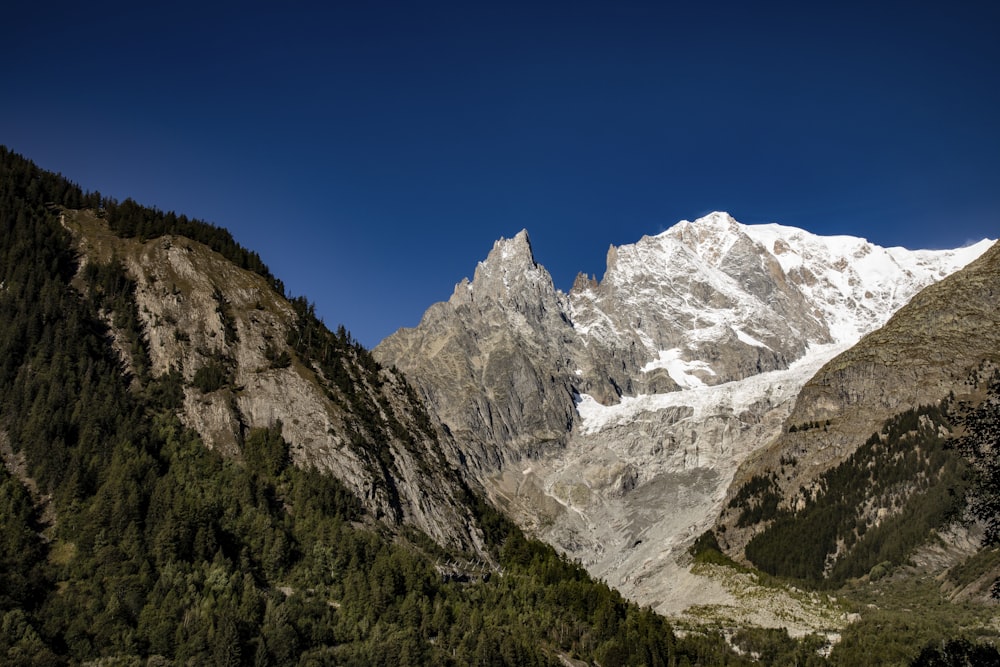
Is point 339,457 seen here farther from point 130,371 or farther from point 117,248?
point 117,248

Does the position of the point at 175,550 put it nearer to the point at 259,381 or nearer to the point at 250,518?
the point at 250,518

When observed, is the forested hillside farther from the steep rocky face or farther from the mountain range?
the steep rocky face

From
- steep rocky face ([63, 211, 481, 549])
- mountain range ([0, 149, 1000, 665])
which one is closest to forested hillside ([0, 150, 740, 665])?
mountain range ([0, 149, 1000, 665])

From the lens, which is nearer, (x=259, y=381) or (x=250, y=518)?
(x=250, y=518)

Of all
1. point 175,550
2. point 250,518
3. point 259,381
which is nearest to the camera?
point 175,550

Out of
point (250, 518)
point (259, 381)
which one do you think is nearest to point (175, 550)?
point (250, 518)

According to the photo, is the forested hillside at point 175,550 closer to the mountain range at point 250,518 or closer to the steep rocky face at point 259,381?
the mountain range at point 250,518

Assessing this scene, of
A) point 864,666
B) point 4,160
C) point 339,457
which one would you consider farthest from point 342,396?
point 864,666

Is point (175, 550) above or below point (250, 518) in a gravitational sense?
below
